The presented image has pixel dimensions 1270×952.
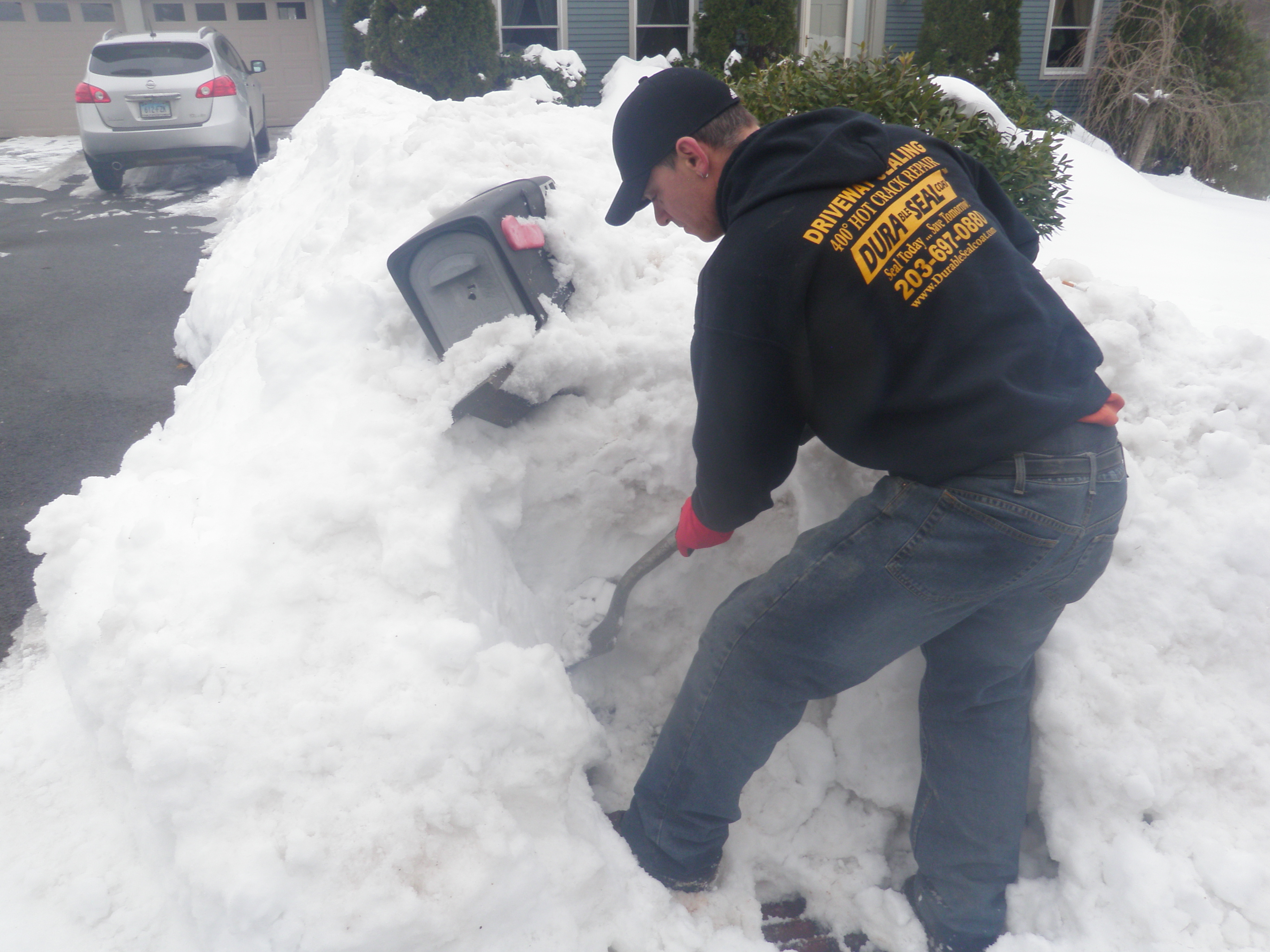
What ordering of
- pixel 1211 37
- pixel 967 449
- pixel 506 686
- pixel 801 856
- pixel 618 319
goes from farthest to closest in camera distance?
pixel 1211 37
pixel 618 319
pixel 801 856
pixel 506 686
pixel 967 449

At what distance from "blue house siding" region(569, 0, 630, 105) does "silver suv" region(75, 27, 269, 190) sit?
4.94 meters

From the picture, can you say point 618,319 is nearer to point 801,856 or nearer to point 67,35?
point 801,856

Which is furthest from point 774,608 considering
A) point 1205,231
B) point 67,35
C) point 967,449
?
point 67,35

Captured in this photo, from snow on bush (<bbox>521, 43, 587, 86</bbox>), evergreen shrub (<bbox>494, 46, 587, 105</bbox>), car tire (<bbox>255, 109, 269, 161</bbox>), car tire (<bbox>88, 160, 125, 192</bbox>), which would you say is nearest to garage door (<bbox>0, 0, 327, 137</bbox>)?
car tire (<bbox>255, 109, 269, 161</bbox>)

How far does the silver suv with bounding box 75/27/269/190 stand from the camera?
31.4 ft

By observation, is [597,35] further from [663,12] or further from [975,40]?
[975,40]

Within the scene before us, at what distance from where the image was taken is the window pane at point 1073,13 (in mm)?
12266

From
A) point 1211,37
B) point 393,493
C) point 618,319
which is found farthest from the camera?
point 1211,37

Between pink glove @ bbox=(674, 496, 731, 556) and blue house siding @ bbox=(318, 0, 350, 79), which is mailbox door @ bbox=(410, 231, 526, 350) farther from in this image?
blue house siding @ bbox=(318, 0, 350, 79)

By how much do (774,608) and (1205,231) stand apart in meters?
6.41

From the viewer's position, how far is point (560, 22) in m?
12.3

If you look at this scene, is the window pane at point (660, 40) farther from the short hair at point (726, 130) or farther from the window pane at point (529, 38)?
the short hair at point (726, 130)

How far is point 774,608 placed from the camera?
174 cm

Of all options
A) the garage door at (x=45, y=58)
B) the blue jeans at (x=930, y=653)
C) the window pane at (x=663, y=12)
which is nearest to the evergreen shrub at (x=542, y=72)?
the window pane at (x=663, y=12)
